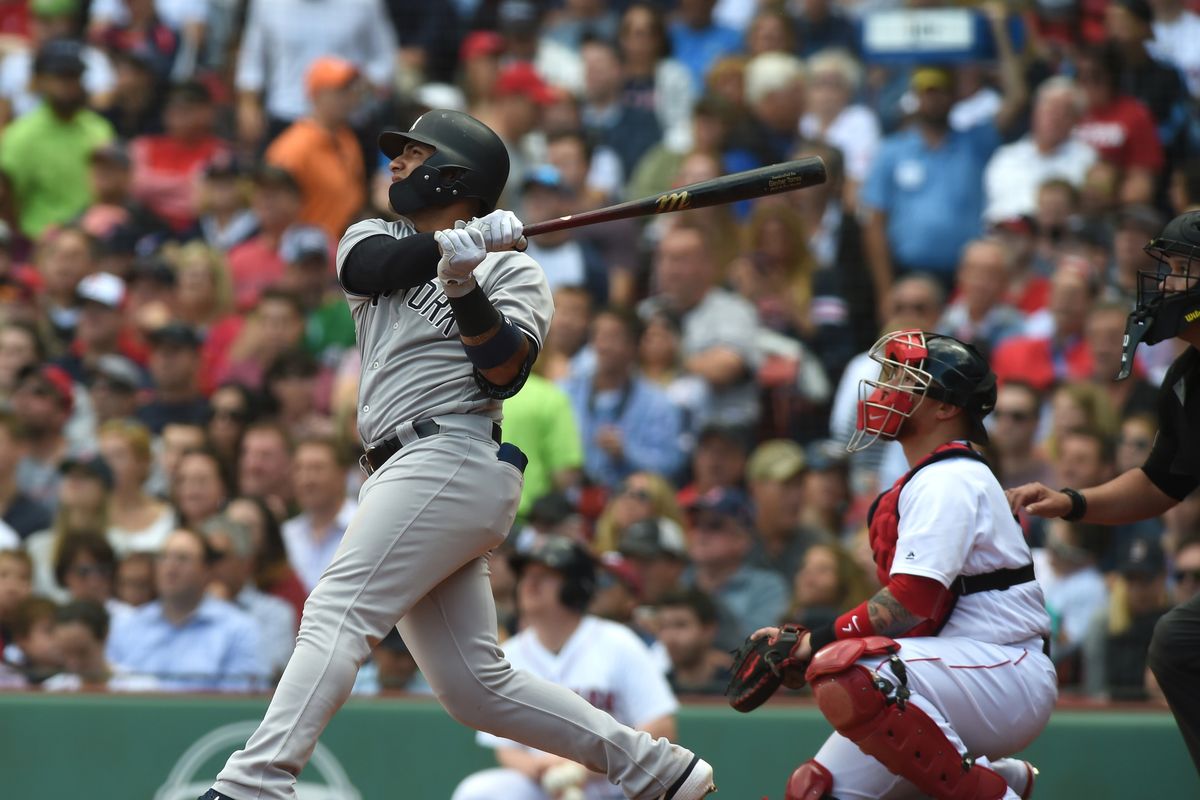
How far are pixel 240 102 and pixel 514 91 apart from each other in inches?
82.3

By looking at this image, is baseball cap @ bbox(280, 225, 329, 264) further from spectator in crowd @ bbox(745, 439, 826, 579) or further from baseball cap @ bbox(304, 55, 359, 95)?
spectator in crowd @ bbox(745, 439, 826, 579)

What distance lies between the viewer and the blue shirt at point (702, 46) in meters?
11.0

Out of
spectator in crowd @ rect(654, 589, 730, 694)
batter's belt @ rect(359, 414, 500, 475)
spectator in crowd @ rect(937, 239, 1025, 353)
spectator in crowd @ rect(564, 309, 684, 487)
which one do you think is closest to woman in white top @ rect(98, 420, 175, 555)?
spectator in crowd @ rect(564, 309, 684, 487)

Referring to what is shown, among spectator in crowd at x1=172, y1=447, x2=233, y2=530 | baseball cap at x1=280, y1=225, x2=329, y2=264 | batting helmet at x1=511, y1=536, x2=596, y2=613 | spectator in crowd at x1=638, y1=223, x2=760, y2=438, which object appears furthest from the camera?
baseball cap at x1=280, y1=225, x2=329, y2=264

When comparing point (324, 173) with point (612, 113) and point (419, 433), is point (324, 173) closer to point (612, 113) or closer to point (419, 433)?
point (612, 113)

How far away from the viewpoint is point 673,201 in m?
4.67

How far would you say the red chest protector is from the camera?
4527mm

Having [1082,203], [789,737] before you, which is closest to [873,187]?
[1082,203]

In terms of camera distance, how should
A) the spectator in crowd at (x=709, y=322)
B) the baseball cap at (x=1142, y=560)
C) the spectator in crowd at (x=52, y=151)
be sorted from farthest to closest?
the spectator in crowd at (x=52, y=151)
the spectator in crowd at (x=709, y=322)
the baseball cap at (x=1142, y=560)

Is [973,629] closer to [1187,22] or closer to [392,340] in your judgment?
[392,340]

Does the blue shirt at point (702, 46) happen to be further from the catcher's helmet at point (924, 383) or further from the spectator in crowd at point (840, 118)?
the catcher's helmet at point (924, 383)

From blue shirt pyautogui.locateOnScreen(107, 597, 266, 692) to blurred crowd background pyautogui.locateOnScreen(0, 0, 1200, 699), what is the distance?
0.06 ft

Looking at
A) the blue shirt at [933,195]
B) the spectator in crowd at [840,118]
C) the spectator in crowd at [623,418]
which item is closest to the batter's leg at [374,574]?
the spectator in crowd at [623,418]

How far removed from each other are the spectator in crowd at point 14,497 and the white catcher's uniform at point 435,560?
14.7ft
